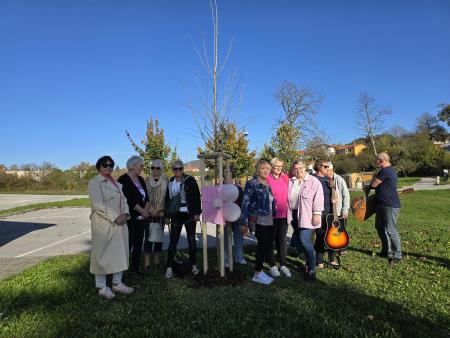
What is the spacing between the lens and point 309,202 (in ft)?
16.4

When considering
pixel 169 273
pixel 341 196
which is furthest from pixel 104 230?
pixel 341 196

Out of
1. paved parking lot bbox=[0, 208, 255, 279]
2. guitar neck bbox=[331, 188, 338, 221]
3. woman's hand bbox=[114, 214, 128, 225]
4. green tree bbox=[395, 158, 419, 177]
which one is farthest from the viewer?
green tree bbox=[395, 158, 419, 177]

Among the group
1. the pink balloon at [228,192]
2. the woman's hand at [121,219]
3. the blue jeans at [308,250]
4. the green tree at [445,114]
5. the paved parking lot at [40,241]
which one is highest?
the green tree at [445,114]

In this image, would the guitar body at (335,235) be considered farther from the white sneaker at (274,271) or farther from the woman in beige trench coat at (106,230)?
the woman in beige trench coat at (106,230)

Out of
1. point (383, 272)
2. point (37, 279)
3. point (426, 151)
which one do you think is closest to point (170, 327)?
point (37, 279)

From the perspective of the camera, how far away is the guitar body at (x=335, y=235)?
525 centimetres

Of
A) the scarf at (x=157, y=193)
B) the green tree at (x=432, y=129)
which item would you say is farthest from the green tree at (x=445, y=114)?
the scarf at (x=157, y=193)

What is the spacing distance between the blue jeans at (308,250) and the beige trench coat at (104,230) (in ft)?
8.67

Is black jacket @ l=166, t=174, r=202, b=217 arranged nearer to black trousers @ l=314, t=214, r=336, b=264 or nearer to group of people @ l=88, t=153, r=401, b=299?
group of people @ l=88, t=153, r=401, b=299

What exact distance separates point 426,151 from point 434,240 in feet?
149

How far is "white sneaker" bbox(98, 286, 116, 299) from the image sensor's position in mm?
4286

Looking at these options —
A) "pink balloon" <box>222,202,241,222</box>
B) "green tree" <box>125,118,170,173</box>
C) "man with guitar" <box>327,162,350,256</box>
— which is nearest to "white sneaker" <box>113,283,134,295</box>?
"pink balloon" <box>222,202,241,222</box>

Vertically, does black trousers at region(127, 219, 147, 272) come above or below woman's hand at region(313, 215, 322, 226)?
below

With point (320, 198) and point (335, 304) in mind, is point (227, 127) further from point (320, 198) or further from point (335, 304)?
point (335, 304)
